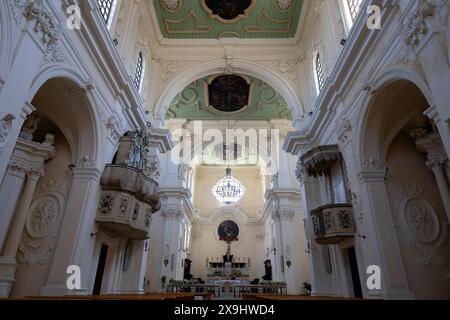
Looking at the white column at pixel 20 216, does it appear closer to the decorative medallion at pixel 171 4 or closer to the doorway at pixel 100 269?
the doorway at pixel 100 269

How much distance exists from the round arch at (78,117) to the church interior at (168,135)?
37 mm

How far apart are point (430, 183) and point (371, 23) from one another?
368 cm

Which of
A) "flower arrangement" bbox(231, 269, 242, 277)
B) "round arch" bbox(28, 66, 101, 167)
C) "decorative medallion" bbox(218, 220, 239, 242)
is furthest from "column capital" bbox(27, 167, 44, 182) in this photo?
"decorative medallion" bbox(218, 220, 239, 242)

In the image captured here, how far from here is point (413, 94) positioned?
5875 mm

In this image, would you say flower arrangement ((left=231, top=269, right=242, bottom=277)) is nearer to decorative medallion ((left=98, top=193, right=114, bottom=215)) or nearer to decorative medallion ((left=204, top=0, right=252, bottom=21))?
decorative medallion ((left=98, top=193, right=114, bottom=215))

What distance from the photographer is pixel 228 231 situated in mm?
21109

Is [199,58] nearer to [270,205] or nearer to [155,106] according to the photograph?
[155,106]

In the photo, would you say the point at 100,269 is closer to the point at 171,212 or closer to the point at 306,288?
the point at 171,212

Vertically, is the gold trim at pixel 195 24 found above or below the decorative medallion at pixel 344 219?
above

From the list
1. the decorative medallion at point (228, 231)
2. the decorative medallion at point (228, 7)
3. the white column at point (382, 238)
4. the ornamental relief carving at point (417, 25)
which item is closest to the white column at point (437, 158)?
the white column at point (382, 238)

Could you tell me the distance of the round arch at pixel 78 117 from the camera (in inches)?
234

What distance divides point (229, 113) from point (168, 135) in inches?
229

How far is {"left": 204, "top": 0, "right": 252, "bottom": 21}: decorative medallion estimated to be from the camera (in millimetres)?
10305
